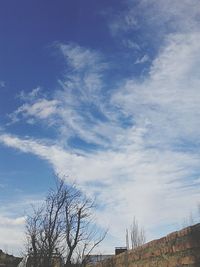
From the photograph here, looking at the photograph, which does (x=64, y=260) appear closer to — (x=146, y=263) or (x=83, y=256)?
(x=83, y=256)

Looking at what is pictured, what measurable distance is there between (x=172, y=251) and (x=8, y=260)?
86.1 feet

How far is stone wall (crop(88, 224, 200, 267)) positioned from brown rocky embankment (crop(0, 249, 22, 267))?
22.9 metres

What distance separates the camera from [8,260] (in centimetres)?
2970

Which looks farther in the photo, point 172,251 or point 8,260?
Answer: point 8,260

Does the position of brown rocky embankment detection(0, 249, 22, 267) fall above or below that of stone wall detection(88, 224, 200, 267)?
above

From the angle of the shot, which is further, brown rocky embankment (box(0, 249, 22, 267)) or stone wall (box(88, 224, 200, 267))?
brown rocky embankment (box(0, 249, 22, 267))

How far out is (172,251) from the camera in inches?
234

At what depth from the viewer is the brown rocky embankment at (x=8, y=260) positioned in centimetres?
2904

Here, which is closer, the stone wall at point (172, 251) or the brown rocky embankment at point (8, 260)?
the stone wall at point (172, 251)

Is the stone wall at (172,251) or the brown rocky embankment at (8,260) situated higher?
the brown rocky embankment at (8,260)

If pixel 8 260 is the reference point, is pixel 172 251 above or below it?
below

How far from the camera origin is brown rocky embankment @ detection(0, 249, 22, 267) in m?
29.0

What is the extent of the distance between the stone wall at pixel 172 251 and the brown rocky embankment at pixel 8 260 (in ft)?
75.3

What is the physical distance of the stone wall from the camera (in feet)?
16.9
